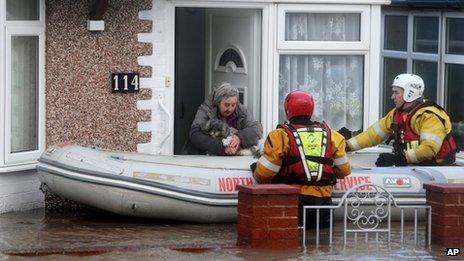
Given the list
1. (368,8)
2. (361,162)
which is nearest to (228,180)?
(361,162)

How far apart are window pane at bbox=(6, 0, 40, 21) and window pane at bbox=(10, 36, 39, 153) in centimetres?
20

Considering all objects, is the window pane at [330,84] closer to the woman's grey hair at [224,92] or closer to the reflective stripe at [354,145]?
the reflective stripe at [354,145]

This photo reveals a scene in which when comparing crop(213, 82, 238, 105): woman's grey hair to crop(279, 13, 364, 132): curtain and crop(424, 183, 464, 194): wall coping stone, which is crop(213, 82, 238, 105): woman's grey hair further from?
crop(424, 183, 464, 194): wall coping stone

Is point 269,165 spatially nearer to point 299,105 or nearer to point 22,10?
point 299,105

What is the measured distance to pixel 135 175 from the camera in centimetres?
1344

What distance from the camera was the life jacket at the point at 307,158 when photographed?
1288 centimetres

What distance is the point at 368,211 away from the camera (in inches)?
538

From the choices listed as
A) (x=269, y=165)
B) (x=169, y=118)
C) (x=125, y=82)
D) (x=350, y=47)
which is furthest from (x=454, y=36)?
(x=269, y=165)

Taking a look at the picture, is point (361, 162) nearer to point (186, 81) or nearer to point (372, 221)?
point (372, 221)

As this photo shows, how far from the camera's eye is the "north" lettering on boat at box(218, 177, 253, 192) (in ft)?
44.3

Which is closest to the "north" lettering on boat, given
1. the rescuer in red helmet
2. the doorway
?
the rescuer in red helmet

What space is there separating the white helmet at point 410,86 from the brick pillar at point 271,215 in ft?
8.71

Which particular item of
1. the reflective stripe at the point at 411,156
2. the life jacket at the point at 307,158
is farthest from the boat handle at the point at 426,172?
the life jacket at the point at 307,158

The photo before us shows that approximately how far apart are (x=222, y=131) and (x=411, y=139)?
183cm
